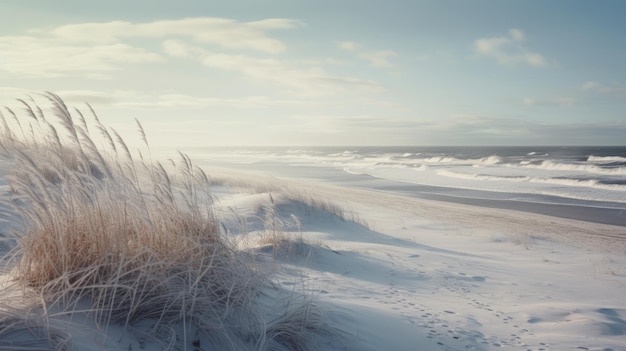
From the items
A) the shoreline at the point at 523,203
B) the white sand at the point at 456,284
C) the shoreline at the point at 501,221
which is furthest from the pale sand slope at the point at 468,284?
the shoreline at the point at 523,203

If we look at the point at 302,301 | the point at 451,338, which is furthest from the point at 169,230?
the point at 451,338

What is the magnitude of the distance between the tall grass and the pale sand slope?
3.14ft

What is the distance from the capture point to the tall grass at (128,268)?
107 inches

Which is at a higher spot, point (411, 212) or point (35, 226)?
point (35, 226)

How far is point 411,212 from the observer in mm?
18250

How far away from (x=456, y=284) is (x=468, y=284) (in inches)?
9.7

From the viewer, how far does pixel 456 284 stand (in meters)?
6.92

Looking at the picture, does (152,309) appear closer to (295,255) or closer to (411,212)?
(295,255)

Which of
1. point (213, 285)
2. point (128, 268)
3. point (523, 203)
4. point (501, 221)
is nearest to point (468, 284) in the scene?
point (213, 285)

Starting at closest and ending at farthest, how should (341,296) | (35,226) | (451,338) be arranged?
(35,226) → (451,338) → (341,296)

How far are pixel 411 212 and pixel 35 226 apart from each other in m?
16.3

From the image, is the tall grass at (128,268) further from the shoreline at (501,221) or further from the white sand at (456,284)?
the shoreline at (501,221)

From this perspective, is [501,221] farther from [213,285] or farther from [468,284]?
[213,285]

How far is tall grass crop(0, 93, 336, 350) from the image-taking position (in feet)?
8.92
